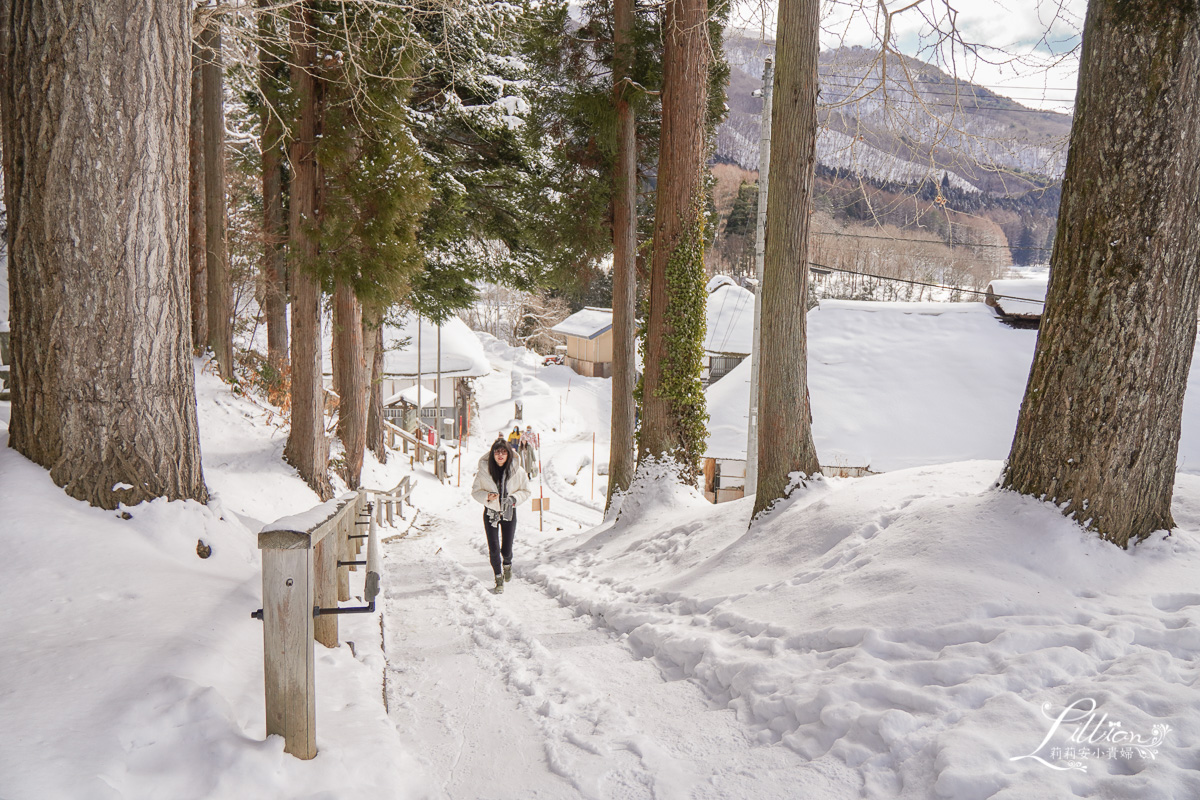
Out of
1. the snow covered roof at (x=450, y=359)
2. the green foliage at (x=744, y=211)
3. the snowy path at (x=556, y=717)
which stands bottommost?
the snow covered roof at (x=450, y=359)

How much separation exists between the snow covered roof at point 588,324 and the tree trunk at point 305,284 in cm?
4182

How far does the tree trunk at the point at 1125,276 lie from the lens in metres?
3.79

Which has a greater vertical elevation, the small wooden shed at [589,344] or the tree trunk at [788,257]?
the tree trunk at [788,257]

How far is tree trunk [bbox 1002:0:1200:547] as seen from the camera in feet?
12.5

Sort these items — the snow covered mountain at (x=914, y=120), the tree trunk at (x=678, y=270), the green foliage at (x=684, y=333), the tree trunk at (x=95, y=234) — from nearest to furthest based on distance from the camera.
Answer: the tree trunk at (x=95, y=234) → the snow covered mountain at (x=914, y=120) → the tree trunk at (x=678, y=270) → the green foliage at (x=684, y=333)

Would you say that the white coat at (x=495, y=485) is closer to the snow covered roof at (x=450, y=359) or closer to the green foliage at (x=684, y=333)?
the green foliage at (x=684, y=333)

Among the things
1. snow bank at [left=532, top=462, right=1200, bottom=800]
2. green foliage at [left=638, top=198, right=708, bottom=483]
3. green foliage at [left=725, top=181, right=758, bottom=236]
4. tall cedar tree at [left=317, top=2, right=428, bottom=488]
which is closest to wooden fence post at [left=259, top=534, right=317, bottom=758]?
snow bank at [left=532, top=462, right=1200, bottom=800]

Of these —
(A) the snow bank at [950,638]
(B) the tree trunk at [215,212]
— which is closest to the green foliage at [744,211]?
(B) the tree trunk at [215,212]

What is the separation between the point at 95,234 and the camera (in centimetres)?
356

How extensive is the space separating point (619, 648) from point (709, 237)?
7753 millimetres

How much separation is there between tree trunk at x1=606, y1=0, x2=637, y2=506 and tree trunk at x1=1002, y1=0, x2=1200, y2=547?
20.8ft

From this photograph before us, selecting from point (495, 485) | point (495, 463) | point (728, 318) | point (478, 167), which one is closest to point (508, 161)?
point (478, 167)

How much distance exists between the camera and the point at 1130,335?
3881 mm

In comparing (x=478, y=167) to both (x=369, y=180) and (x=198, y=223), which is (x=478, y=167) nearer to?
(x=198, y=223)
